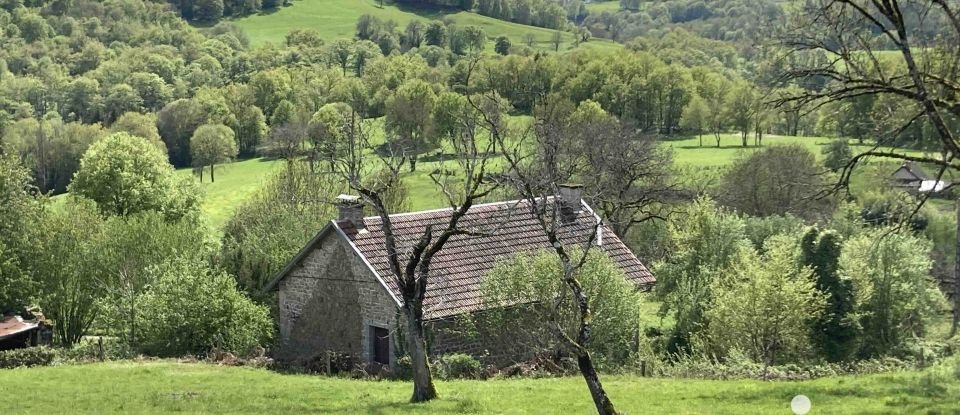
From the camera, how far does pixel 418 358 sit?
71.8 feet

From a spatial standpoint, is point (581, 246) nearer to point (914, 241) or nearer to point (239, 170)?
point (914, 241)

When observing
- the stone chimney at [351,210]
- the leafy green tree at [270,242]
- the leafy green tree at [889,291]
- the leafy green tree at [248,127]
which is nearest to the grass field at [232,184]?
the leafy green tree at [248,127]

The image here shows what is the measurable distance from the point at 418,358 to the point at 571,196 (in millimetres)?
16246

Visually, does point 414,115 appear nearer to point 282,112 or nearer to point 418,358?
point 282,112

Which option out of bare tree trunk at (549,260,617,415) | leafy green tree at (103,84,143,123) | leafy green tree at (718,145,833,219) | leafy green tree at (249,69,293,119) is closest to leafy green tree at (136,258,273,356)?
bare tree trunk at (549,260,617,415)

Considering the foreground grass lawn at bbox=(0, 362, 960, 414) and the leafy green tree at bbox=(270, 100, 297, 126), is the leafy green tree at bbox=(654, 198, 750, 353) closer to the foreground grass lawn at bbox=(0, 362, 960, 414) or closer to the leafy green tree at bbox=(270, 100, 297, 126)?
the foreground grass lawn at bbox=(0, 362, 960, 414)

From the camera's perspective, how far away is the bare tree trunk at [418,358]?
21.7 metres

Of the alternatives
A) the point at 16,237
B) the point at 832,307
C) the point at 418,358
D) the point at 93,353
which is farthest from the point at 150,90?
the point at 418,358

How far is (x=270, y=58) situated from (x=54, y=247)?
14375 cm

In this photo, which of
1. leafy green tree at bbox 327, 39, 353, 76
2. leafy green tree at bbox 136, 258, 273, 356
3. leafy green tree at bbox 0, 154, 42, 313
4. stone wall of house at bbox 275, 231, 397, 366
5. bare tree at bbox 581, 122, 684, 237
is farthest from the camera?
leafy green tree at bbox 327, 39, 353, 76

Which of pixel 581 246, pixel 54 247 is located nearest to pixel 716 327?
pixel 581 246

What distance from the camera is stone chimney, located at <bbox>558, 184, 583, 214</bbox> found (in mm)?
36591

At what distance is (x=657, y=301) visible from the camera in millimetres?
54531

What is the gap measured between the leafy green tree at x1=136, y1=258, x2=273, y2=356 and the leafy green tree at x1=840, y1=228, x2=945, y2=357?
76.6ft
